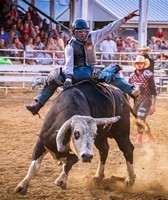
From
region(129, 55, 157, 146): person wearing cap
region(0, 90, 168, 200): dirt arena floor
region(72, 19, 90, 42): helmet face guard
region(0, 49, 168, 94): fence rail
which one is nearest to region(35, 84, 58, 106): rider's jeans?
region(72, 19, 90, 42): helmet face guard

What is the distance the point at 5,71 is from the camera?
17.1 m

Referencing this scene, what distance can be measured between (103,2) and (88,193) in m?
25.8

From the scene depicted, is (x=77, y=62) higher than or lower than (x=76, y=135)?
higher

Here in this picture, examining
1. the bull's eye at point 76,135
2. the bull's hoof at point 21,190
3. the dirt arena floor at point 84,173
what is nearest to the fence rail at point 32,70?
the dirt arena floor at point 84,173

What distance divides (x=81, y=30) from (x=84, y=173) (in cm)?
180

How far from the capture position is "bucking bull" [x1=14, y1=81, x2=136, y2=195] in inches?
211

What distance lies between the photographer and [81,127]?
5320mm

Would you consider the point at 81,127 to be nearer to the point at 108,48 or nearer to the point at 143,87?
the point at 143,87

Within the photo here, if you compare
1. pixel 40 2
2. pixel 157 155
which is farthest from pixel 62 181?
pixel 40 2

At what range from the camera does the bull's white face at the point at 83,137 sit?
519cm

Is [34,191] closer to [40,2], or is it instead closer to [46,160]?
[46,160]

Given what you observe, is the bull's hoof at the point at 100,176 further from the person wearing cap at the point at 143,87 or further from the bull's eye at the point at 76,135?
the person wearing cap at the point at 143,87

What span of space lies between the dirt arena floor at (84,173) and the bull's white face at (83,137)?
0.87m

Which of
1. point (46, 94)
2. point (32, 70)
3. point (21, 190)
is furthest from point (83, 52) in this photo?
point (32, 70)
